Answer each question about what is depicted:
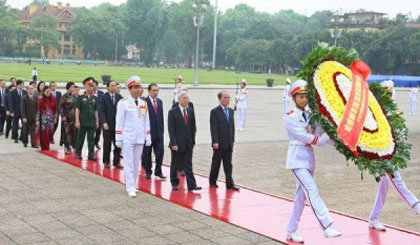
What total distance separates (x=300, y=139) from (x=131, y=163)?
3467mm

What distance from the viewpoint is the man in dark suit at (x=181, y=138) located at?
29.5 ft

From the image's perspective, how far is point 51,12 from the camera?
401 feet

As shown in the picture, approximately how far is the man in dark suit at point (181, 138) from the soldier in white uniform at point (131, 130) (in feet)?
1.42

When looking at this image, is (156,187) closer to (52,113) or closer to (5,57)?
(52,113)

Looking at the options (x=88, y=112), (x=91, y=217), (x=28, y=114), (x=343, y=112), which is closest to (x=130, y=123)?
(x=91, y=217)

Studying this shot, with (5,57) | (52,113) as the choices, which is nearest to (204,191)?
(52,113)

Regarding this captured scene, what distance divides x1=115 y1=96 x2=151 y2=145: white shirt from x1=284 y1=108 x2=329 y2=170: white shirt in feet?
10.5

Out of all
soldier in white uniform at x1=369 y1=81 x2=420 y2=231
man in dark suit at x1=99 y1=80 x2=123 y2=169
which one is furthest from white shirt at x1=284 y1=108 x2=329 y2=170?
man in dark suit at x1=99 y1=80 x2=123 y2=169

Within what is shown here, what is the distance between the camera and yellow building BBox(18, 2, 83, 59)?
4488 inches

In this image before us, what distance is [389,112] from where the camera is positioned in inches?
254

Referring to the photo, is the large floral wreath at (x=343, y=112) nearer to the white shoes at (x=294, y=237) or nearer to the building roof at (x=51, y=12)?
the white shoes at (x=294, y=237)

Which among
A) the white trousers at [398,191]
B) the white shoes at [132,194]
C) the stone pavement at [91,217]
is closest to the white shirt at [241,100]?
the stone pavement at [91,217]

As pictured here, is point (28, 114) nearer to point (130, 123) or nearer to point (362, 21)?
point (130, 123)

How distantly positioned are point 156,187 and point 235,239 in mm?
3064
